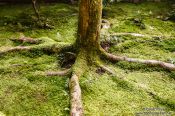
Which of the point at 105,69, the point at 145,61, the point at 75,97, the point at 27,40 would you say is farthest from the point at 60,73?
the point at 27,40

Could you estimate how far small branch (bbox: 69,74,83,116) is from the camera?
5.01m

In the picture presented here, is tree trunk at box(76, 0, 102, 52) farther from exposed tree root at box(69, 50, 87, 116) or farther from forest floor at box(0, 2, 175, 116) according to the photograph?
forest floor at box(0, 2, 175, 116)

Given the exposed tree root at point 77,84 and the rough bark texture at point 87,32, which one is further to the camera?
the rough bark texture at point 87,32

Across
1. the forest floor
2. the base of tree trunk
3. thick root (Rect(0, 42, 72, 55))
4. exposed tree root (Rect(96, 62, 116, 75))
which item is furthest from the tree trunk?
Answer: thick root (Rect(0, 42, 72, 55))

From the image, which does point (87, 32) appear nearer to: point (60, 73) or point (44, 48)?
point (60, 73)

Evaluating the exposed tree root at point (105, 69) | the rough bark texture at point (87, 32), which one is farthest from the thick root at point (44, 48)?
the exposed tree root at point (105, 69)

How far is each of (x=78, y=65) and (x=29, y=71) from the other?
121 cm

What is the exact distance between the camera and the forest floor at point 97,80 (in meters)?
5.41

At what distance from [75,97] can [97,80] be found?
92cm

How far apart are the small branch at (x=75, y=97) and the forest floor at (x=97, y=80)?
0.54 feet

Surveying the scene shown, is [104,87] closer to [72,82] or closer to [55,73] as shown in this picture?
[72,82]

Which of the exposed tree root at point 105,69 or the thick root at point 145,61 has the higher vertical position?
the thick root at point 145,61

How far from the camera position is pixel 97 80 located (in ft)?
20.0

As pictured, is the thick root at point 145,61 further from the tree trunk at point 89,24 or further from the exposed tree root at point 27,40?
the exposed tree root at point 27,40
